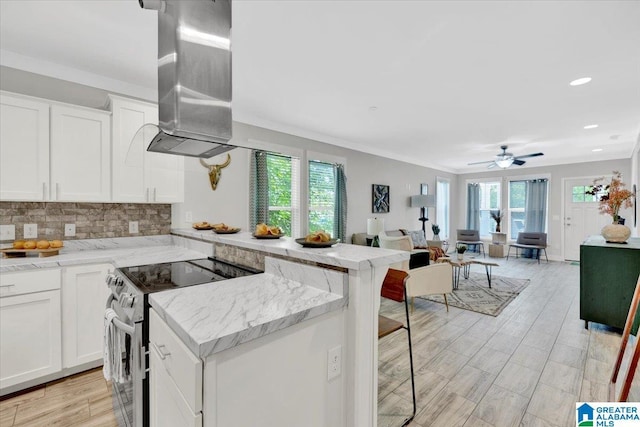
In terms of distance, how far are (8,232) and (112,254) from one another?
0.83 metres

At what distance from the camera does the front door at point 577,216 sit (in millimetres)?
6930

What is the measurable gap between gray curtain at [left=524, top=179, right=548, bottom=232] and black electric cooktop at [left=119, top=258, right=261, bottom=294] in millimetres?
8509

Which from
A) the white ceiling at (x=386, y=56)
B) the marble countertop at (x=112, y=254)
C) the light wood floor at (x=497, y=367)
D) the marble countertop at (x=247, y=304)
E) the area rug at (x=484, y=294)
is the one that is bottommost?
the light wood floor at (x=497, y=367)

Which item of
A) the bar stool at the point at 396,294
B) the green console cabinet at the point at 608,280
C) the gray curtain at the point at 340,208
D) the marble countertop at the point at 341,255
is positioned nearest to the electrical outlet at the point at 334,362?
the marble countertop at the point at 341,255

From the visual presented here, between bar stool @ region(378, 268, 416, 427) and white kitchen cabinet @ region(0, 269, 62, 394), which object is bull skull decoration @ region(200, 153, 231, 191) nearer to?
white kitchen cabinet @ region(0, 269, 62, 394)

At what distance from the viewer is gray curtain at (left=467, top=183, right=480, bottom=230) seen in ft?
28.8

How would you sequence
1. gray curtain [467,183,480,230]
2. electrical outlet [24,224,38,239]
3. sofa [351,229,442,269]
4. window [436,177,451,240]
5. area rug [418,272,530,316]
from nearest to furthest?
electrical outlet [24,224,38,239], area rug [418,272,530,316], sofa [351,229,442,269], window [436,177,451,240], gray curtain [467,183,480,230]

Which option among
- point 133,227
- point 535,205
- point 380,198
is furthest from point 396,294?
point 535,205

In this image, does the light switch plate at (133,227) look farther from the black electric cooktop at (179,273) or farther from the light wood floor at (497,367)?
the light wood floor at (497,367)

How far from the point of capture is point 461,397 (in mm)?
2068

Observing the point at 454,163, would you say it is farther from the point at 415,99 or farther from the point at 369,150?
the point at 415,99

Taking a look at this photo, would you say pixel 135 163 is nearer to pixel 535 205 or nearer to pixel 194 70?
pixel 194 70

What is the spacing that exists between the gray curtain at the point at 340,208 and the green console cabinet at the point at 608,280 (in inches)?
128

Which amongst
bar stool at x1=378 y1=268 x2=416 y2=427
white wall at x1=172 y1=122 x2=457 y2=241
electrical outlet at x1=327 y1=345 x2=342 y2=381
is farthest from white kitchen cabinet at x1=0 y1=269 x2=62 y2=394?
bar stool at x1=378 y1=268 x2=416 y2=427
